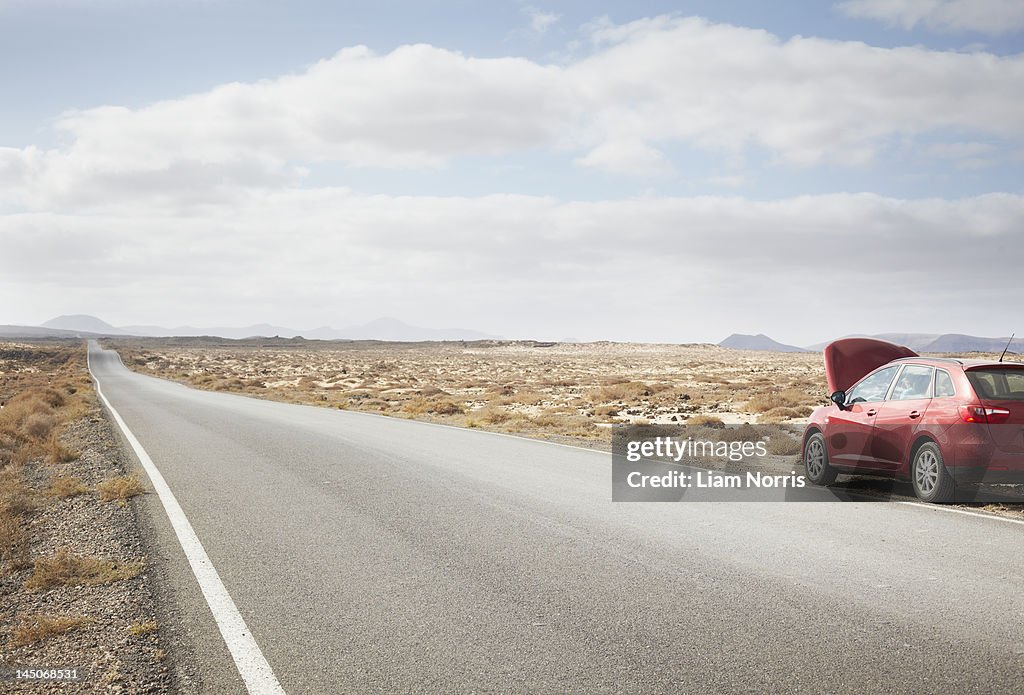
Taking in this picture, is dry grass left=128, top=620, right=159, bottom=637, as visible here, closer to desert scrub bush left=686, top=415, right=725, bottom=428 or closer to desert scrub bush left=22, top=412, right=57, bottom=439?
desert scrub bush left=22, top=412, right=57, bottom=439

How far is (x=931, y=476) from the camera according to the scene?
950 centimetres

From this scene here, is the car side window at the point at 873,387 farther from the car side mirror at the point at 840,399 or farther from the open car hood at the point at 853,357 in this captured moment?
the open car hood at the point at 853,357

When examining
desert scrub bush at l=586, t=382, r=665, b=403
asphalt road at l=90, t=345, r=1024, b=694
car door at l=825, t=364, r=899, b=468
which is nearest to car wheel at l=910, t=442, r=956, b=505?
asphalt road at l=90, t=345, r=1024, b=694

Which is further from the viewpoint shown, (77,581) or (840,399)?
(840,399)

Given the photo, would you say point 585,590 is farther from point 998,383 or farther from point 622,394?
point 622,394

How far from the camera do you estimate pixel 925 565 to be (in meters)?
6.86

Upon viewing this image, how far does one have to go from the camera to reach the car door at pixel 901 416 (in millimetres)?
9773

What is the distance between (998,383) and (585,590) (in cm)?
618

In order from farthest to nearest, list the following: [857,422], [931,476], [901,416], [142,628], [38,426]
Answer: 1. [38,426]
2. [857,422]
3. [901,416]
4. [931,476]
5. [142,628]

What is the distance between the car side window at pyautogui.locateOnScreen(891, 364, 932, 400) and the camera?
9891 millimetres

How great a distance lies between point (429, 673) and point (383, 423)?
17629 mm

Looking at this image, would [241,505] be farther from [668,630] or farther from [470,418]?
[470,418]

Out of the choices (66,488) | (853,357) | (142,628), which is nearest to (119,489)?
(66,488)

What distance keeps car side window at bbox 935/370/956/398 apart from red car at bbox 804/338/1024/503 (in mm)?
12
